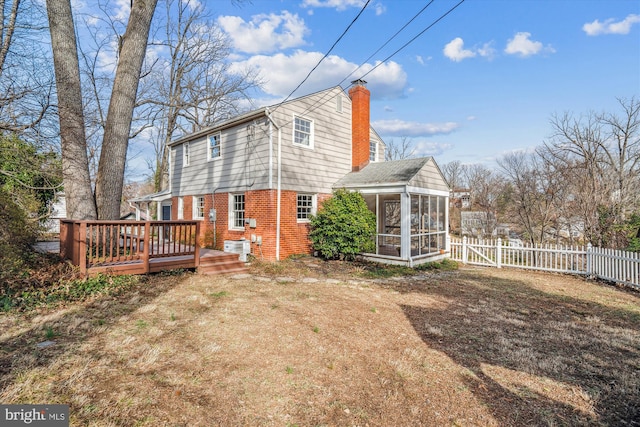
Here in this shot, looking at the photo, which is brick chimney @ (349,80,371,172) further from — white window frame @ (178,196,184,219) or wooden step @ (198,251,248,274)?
white window frame @ (178,196,184,219)

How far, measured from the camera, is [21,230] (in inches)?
251

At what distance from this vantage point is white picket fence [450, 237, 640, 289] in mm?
8086

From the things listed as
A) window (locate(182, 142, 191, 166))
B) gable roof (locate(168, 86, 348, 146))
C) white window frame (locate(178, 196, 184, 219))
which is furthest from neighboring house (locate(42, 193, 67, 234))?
gable roof (locate(168, 86, 348, 146))

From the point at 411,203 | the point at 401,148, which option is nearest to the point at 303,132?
the point at 411,203

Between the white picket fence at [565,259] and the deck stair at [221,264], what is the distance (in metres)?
8.46

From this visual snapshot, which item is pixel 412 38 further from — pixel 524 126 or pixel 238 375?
pixel 524 126

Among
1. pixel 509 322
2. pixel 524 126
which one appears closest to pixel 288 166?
pixel 509 322

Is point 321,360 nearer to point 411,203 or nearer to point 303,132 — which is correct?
point 411,203

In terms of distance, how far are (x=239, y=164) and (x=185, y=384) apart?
30.2 feet

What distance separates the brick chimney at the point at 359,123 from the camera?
1267cm

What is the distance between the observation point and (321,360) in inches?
140

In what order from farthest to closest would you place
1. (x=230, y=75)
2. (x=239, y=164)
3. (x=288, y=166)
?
(x=230, y=75) < (x=239, y=164) < (x=288, y=166)

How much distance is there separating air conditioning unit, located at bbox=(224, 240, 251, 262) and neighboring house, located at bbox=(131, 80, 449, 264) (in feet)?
0.87

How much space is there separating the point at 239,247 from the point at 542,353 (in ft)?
26.4
